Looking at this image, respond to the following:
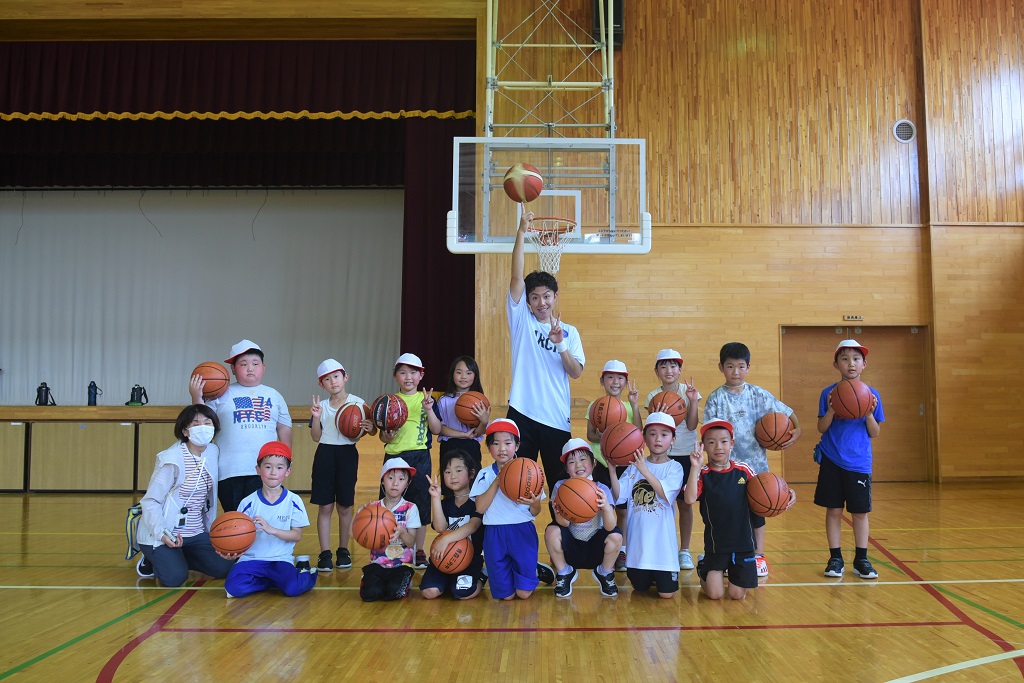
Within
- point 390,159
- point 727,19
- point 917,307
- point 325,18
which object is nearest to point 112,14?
point 325,18

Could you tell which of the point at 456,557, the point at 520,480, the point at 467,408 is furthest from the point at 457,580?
the point at 467,408

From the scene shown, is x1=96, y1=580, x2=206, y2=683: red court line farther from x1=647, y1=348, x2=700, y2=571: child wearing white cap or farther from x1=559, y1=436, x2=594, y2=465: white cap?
x1=647, y1=348, x2=700, y2=571: child wearing white cap

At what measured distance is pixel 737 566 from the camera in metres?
4.71

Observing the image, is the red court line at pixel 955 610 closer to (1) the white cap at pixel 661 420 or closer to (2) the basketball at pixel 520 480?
(1) the white cap at pixel 661 420

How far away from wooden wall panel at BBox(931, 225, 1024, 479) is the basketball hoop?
5.81 meters

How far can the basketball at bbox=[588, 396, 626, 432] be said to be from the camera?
5.30 meters

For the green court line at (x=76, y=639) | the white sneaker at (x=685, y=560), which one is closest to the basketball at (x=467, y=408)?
the white sneaker at (x=685, y=560)

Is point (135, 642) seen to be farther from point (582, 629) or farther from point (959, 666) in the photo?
point (959, 666)

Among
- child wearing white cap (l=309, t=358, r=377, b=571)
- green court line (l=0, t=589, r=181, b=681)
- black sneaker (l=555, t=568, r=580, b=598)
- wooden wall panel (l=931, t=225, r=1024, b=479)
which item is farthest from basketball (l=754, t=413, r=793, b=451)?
wooden wall panel (l=931, t=225, r=1024, b=479)

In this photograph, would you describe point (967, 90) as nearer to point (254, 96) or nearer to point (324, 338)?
point (254, 96)

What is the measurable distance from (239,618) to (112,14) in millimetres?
10224

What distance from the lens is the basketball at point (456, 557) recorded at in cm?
466

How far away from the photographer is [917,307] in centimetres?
1127

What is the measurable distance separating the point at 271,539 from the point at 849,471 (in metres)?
3.80
